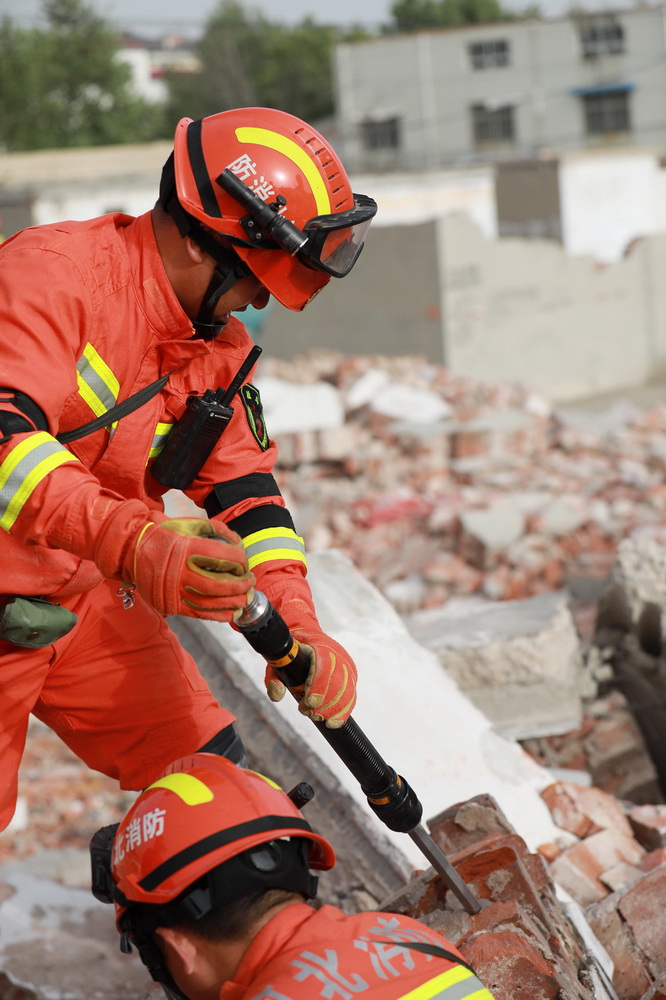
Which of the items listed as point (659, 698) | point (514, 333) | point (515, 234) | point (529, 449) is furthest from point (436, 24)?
point (659, 698)

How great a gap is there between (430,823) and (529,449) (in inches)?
330

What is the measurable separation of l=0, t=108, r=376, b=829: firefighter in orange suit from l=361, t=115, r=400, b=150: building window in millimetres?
34272

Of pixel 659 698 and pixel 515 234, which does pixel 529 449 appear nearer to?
pixel 659 698

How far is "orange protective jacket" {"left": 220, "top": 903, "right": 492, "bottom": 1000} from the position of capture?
156 cm

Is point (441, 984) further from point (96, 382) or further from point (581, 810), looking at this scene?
point (581, 810)

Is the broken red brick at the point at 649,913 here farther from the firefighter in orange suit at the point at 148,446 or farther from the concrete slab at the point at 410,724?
the firefighter in orange suit at the point at 148,446

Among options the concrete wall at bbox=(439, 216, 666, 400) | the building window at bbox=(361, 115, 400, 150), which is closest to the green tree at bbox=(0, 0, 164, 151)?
the building window at bbox=(361, 115, 400, 150)

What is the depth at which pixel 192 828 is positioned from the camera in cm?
180

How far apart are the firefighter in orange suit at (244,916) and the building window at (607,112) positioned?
1470 inches

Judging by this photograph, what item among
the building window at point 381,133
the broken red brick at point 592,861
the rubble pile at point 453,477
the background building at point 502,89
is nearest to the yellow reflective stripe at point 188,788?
the broken red brick at point 592,861

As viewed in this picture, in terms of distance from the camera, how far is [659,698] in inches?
174

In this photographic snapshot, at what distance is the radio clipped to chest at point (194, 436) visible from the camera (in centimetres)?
243

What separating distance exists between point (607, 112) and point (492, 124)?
3870 mm

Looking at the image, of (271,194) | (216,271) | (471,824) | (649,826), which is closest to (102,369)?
(216,271)
